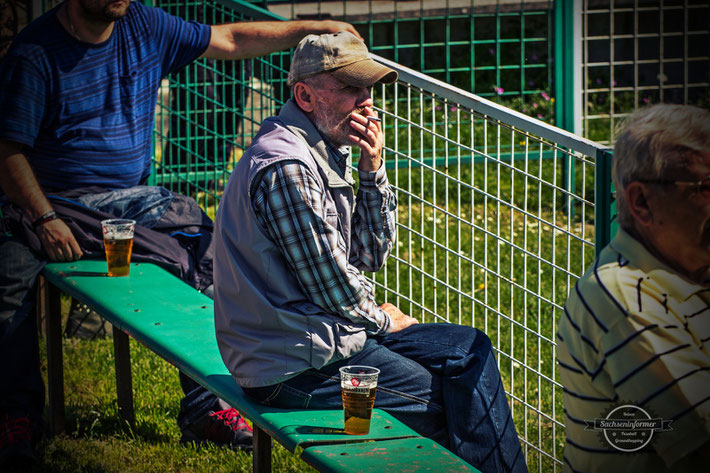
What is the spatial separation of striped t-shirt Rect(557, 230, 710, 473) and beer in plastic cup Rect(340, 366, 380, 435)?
2.29ft

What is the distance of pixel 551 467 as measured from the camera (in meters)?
3.97

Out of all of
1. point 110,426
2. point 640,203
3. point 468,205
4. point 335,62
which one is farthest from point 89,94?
point 468,205

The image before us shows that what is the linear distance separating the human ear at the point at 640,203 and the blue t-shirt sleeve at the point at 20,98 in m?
2.98

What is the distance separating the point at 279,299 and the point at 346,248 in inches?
13.5

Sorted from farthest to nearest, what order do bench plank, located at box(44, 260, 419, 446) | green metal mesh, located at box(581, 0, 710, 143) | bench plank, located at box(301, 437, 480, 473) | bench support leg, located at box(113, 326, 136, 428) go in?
1. green metal mesh, located at box(581, 0, 710, 143)
2. bench support leg, located at box(113, 326, 136, 428)
3. bench plank, located at box(44, 260, 419, 446)
4. bench plank, located at box(301, 437, 480, 473)

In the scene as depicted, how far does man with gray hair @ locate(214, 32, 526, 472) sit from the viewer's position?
291 cm

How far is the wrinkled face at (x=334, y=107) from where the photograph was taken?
318 centimetres

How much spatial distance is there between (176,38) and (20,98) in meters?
0.87

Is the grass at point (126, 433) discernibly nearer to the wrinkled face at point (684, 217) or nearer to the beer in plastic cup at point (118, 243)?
the beer in plastic cup at point (118, 243)

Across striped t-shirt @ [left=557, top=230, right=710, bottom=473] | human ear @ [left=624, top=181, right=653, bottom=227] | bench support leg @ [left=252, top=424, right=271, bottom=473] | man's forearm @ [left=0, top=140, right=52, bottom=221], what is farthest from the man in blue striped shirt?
human ear @ [left=624, top=181, right=653, bottom=227]

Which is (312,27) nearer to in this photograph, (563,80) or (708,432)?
(708,432)

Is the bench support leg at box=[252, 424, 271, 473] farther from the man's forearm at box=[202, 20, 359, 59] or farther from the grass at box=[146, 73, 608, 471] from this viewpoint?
the man's forearm at box=[202, 20, 359, 59]

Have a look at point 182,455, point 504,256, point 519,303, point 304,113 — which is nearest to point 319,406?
point 304,113

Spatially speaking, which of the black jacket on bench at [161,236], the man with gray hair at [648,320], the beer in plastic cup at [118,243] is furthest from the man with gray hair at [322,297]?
the black jacket on bench at [161,236]
